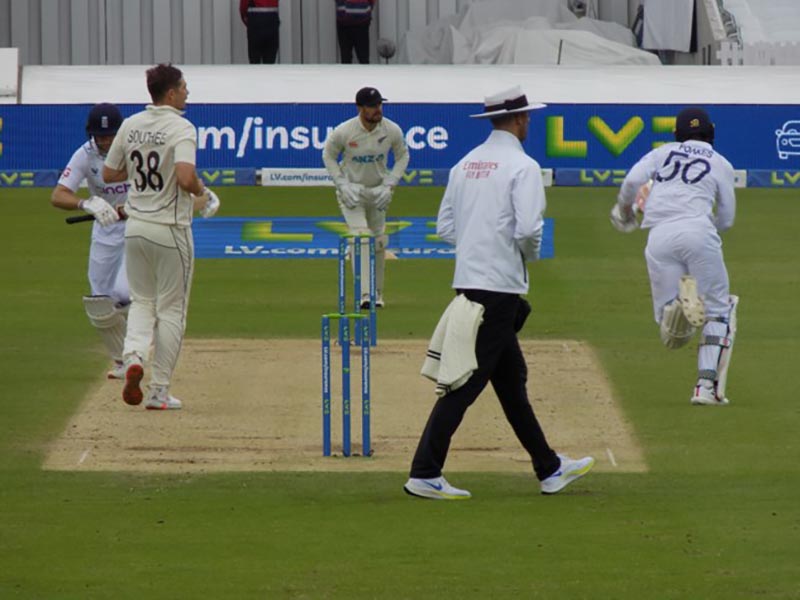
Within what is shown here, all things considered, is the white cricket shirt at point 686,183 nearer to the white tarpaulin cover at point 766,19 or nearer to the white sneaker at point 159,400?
the white sneaker at point 159,400

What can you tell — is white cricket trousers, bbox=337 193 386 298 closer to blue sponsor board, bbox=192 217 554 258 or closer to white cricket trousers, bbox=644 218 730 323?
blue sponsor board, bbox=192 217 554 258

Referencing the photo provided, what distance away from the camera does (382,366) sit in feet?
40.1

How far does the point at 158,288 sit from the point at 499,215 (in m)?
2.83

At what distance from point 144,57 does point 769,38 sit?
11.2 meters

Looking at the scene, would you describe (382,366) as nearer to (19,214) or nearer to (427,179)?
(19,214)

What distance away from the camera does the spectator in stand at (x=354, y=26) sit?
101 ft

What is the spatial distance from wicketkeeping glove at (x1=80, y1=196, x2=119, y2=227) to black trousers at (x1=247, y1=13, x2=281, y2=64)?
66.9ft

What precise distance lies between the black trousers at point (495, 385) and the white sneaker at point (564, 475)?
160 millimetres

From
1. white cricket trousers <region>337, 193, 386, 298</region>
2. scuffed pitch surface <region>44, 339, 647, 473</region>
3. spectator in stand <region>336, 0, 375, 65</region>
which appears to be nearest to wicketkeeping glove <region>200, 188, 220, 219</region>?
scuffed pitch surface <region>44, 339, 647, 473</region>

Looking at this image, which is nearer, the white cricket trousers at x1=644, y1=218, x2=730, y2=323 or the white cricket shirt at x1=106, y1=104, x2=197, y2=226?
the white cricket shirt at x1=106, y1=104, x2=197, y2=226

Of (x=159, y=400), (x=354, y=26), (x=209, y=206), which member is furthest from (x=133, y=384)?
(x=354, y=26)

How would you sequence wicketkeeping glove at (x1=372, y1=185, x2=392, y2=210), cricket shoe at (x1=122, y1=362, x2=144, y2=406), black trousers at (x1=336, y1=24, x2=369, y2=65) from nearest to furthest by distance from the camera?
cricket shoe at (x1=122, y1=362, x2=144, y2=406), wicketkeeping glove at (x1=372, y1=185, x2=392, y2=210), black trousers at (x1=336, y1=24, x2=369, y2=65)

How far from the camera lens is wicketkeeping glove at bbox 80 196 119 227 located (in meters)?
10.6

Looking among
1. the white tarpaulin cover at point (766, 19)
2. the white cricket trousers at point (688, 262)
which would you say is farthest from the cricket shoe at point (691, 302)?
the white tarpaulin cover at point (766, 19)
